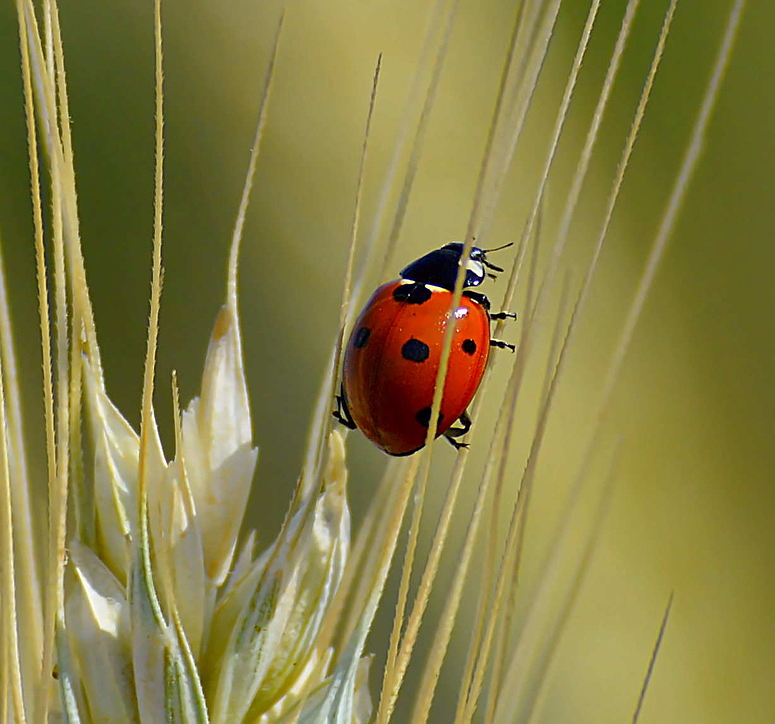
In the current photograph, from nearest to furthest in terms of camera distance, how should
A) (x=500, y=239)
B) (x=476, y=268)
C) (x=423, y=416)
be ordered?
1. (x=423, y=416)
2. (x=476, y=268)
3. (x=500, y=239)

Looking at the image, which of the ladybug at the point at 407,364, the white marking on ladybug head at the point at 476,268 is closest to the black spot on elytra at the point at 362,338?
the ladybug at the point at 407,364

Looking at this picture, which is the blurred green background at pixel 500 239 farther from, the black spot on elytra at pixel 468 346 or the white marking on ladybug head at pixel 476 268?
the black spot on elytra at pixel 468 346

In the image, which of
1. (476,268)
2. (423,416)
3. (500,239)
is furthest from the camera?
(500,239)

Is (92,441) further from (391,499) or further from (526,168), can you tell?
(526,168)

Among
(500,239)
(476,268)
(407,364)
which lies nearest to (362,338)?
(407,364)

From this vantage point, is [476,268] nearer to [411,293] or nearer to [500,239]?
[411,293]

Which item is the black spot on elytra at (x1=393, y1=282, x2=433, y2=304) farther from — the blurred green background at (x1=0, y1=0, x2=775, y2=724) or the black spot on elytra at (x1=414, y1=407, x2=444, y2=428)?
the blurred green background at (x1=0, y1=0, x2=775, y2=724)

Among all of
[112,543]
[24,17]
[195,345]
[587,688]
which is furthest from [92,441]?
[587,688]

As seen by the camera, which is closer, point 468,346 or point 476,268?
point 468,346
